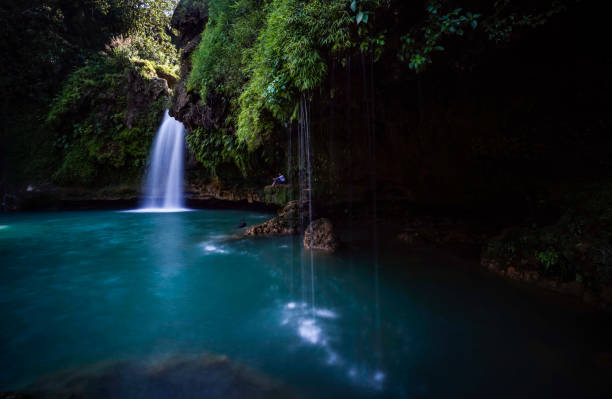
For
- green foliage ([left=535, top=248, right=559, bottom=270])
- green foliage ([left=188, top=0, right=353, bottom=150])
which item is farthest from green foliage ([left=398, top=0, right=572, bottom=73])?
green foliage ([left=535, top=248, right=559, bottom=270])

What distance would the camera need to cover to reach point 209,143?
9508 mm

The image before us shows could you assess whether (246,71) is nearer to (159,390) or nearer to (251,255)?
(251,255)

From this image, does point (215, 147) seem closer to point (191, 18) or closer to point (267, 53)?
point (267, 53)

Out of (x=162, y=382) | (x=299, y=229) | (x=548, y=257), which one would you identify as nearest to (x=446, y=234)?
(x=548, y=257)

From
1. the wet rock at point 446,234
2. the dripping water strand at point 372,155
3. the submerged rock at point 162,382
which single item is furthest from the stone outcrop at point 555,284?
the submerged rock at point 162,382

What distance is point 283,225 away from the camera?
8438 millimetres

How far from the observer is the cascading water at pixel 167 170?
571 inches

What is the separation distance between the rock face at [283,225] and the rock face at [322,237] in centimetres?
149

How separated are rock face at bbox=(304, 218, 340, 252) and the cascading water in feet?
33.0

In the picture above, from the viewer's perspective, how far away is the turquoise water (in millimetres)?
2568

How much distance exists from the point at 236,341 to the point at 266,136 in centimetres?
456

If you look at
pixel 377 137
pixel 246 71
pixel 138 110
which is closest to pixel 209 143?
pixel 246 71

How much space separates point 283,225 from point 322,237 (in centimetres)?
206

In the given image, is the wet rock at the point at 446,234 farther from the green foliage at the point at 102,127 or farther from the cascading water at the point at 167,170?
→ the green foliage at the point at 102,127
